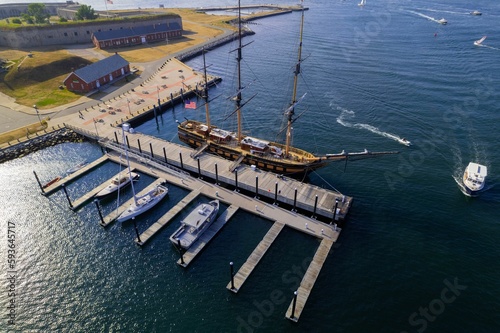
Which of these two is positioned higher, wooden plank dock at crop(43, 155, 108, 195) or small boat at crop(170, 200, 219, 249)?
small boat at crop(170, 200, 219, 249)

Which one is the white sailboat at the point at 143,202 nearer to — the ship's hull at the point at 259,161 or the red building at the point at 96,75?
the ship's hull at the point at 259,161

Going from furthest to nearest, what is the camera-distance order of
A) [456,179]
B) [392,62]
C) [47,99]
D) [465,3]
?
1. [465,3]
2. [392,62]
3. [47,99]
4. [456,179]

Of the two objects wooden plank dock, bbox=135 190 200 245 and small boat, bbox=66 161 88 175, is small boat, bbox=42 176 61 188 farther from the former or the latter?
Answer: wooden plank dock, bbox=135 190 200 245

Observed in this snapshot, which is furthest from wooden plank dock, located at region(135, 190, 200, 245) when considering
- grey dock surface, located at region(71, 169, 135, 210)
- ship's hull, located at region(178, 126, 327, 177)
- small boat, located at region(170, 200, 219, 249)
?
grey dock surface, located at region(71, 169, 135, 210)

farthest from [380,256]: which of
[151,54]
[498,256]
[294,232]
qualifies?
[151,54]

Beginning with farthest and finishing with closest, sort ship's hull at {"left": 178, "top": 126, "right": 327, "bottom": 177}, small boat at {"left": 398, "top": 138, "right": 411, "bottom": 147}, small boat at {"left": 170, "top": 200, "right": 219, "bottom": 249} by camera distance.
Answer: small boat at {"left": 398, "top": 138, "right": 411, "bottom": 147} < ship's hull at {"left": 178, "top": 126, "right": 327, "bottom": 177} < small boat at {"left": 170, "top": 200, "right": 219, "bottom": 249}

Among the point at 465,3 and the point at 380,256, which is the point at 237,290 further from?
the point at 465,3

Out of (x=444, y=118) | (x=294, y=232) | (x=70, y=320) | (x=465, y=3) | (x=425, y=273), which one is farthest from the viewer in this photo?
(x=465, y=3)
